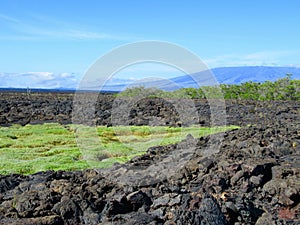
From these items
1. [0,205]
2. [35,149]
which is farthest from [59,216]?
[35,149]

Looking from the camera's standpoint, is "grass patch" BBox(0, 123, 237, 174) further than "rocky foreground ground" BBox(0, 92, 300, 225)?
Yes

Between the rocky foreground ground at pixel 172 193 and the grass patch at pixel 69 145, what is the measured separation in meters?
2.40

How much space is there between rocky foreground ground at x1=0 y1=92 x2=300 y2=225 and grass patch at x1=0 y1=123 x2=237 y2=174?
2.40 m

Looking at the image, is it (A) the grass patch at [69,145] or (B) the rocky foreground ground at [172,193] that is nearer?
(B) the rocky foreground ground at [172,193]

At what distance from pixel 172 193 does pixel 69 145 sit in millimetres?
12968

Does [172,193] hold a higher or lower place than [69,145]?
higher

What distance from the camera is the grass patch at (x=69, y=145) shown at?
1625 cm

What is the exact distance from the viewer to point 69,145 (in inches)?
857

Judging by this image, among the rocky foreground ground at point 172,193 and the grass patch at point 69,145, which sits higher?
the rocky foreground ground at point 172,193

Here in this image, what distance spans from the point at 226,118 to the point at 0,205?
23.5 metres

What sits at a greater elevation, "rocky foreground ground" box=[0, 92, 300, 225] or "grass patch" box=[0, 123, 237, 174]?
"rocky foreground ground" box=[0, 92, 300, 225]

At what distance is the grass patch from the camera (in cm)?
1625

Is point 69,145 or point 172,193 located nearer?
point 172,193

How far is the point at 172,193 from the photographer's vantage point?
31.1 feet
